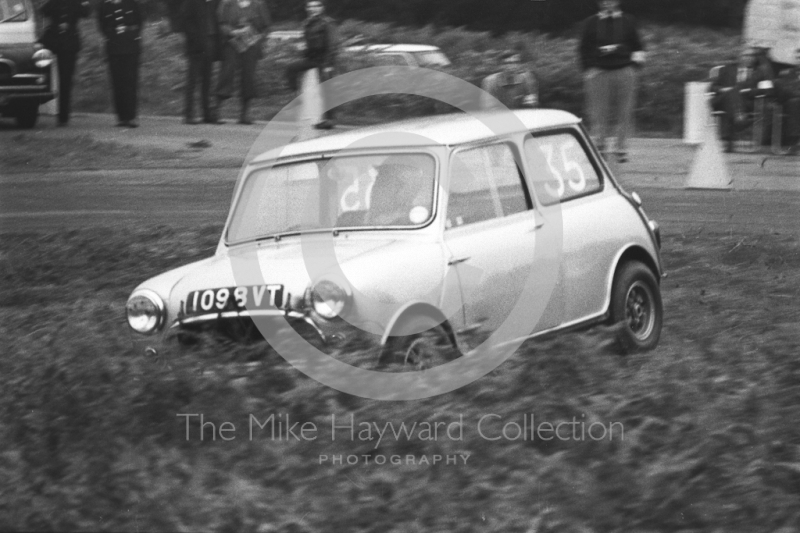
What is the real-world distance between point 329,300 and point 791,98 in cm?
714

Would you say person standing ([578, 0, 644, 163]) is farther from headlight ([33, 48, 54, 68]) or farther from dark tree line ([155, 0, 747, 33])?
headlight ([33, 48, 54, 68])

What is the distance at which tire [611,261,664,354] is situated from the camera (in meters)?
7.06

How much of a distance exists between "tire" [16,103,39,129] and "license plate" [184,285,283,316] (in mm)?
2898

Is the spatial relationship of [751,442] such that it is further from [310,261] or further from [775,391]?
[310,261]

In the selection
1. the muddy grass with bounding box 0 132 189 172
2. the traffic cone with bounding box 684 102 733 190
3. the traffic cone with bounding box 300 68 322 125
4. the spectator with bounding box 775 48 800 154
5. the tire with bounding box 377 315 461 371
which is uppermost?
the traffic cone with bounding box 300 68 322 125

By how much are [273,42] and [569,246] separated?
3237mm

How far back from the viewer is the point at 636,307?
734 centimetres

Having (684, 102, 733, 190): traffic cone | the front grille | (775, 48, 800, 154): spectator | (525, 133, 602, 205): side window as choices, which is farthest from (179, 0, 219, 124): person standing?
(775, 48, 800, 154): spectator

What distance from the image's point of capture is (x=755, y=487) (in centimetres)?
506

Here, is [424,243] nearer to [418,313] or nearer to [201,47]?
[418,313]

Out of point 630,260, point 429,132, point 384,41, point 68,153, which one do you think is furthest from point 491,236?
point 68,153

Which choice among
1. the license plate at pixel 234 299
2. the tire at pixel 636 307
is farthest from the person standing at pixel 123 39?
the tire at pixel 636 307

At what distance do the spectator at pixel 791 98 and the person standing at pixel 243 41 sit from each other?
5079 mm

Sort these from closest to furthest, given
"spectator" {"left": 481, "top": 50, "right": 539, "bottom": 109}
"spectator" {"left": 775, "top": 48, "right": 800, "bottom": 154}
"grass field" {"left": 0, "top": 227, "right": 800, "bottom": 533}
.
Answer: "grass field" {"left": 0, "top": 227, "right": 800, "bottom": 533} → "spectator" {"left": 481, "top": 50, "right": 539, "bottom": 109} → "spectator" {"left": 775, "top": 48, "right": 800, "bottom": 154}
